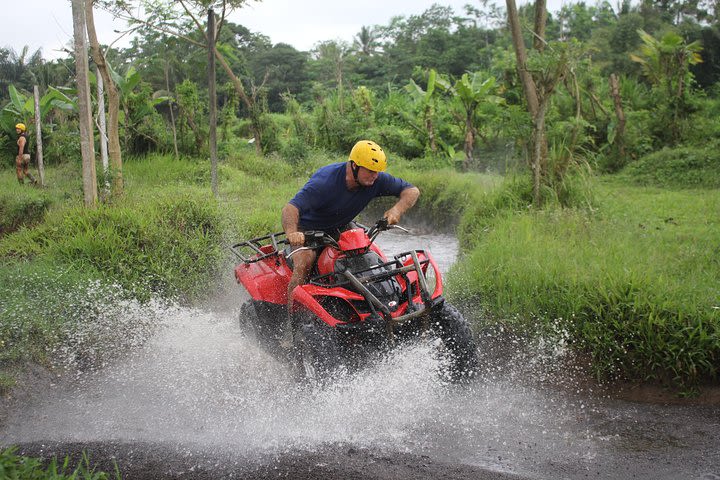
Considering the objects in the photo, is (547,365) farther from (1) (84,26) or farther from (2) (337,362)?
(1) (84,26)

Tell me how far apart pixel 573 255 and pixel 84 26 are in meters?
5.80

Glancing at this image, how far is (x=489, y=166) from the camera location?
49.1 feet

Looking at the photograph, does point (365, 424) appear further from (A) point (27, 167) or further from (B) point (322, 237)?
(A) point (27, 167)

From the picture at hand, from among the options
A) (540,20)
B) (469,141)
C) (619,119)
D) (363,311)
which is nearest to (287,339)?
(363,311)

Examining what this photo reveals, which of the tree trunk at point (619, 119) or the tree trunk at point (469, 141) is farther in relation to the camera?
the tree trunk at point (469, 141)

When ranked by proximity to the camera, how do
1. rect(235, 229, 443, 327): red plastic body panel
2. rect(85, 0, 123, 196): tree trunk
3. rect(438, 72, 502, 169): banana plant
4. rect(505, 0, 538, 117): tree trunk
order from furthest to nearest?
rect(438, 72, 502, 169): banana plant
rect(505, 0, 538, 117): tree trunk
rect(85, 0, 123, 196): tree trunk
rect(235, 229, 443, 327): red plastic body panel

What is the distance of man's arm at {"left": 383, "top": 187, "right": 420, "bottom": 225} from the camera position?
491 centimetres

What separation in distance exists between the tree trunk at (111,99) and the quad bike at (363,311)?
4.95 m

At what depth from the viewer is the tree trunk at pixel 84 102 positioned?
7465mm

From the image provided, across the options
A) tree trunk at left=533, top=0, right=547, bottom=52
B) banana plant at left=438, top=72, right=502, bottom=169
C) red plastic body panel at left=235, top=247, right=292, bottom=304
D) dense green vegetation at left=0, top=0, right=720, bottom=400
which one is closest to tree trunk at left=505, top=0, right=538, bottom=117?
dense green vegetation at left=0, top=0, right=720, bottom=400

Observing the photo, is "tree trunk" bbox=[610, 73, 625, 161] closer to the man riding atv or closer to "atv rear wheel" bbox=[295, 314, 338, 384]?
the man riding atv

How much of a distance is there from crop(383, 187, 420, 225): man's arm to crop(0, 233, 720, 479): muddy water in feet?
3.16

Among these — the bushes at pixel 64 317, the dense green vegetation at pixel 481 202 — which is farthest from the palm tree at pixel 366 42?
the bushes at pixel 64 317

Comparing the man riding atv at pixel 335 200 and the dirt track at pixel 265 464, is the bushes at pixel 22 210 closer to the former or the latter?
the man riding atv at pixel 335 200
